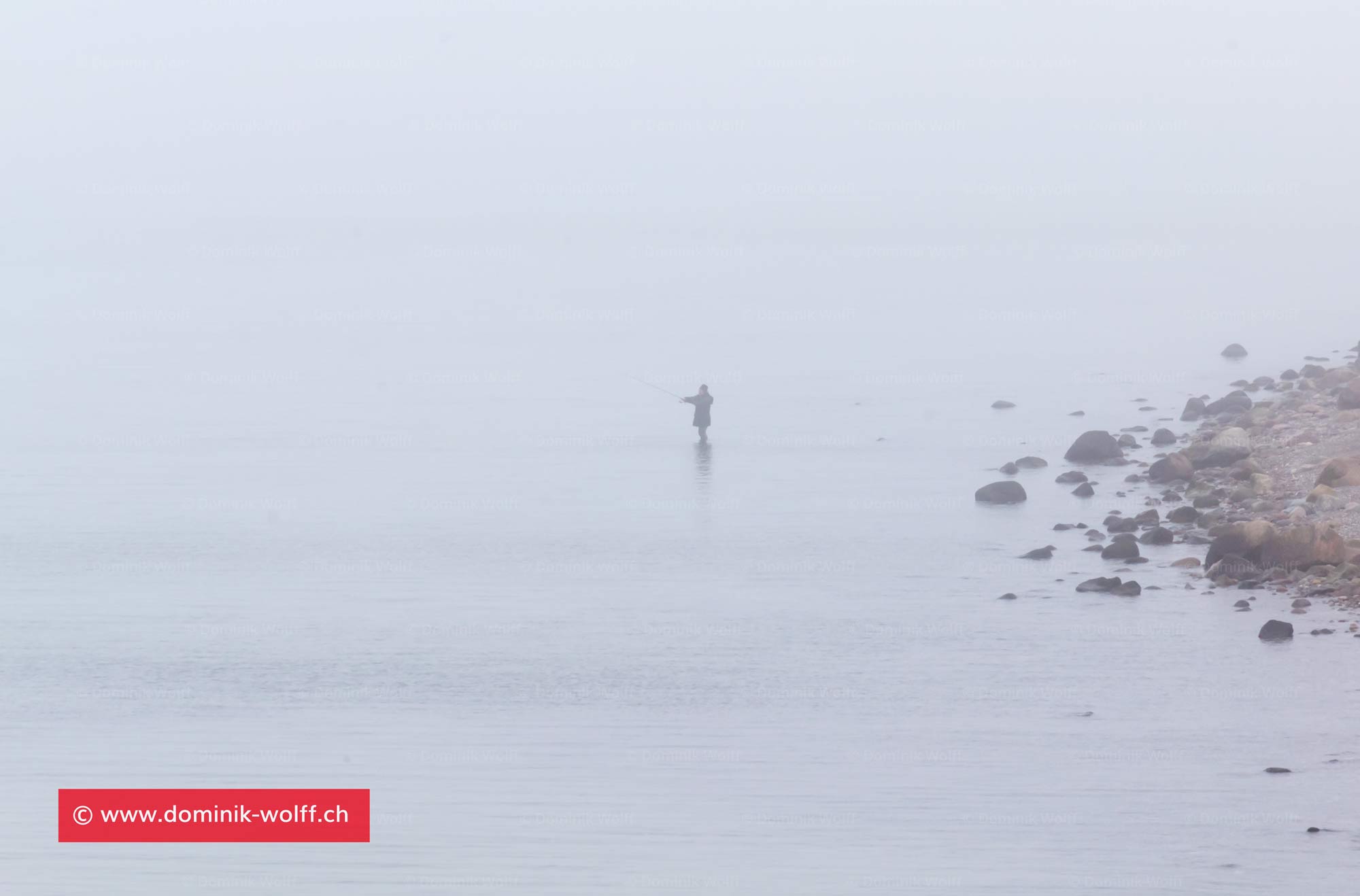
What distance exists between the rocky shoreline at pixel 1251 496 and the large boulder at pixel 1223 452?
0.04 meters

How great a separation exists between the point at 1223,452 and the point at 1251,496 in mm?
5298

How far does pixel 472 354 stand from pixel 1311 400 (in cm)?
5531

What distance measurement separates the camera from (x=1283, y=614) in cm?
2994

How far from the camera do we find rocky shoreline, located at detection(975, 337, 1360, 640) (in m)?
31.6

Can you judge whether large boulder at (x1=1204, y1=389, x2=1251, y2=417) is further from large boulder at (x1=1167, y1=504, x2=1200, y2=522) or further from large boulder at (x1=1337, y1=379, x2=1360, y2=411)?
large boulder at (x1=1167, y1=504, x2=1200, y2=522)

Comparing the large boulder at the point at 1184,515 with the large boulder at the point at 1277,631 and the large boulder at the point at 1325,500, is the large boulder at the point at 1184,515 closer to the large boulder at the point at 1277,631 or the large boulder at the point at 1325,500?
the large boulder at the point at 1325,500

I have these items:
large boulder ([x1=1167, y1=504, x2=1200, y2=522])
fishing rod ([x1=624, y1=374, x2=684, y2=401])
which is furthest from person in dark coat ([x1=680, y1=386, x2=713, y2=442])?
large boulder ([x1=1167, y1=504, x2=1200, y2=522])

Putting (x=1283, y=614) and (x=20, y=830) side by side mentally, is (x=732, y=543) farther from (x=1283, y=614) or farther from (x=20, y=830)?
(x=20, y=830)

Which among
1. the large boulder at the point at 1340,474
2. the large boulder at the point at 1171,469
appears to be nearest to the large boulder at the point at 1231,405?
the large boulder at the point at 1171,469

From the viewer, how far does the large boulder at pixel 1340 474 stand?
124 ft

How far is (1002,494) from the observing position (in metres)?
43.7

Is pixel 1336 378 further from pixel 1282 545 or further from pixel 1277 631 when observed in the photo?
pixel 1277 631

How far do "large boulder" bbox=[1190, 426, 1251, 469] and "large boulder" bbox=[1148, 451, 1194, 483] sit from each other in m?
0.32

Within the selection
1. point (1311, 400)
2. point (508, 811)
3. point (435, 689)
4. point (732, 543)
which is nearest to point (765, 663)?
point (435, 689)
